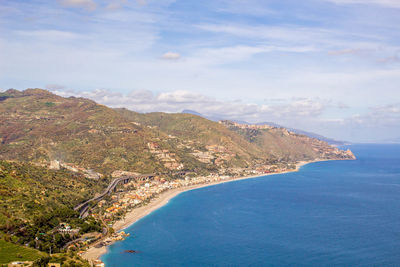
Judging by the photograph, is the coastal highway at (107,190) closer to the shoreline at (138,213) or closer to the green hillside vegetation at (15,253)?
the shoreline at (138,213)

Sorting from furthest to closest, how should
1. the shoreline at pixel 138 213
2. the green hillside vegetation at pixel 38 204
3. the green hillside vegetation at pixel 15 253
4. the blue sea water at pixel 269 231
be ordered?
the shoreline at pixel 138 213 → the blue sea water at pixel 269 231 → the green hillside vegetation at pixel 38 204 → the green hillside vegetation at pixel 15 253

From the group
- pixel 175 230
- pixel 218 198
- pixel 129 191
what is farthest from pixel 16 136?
pixel 175 230

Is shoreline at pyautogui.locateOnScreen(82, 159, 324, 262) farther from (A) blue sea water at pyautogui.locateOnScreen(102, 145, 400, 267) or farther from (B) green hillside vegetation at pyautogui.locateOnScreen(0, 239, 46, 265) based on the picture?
(B) green hillside vegetation at pyautogui.locateOnScreen(0, 239, 46, 265)

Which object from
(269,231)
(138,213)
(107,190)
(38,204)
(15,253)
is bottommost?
(269,231)

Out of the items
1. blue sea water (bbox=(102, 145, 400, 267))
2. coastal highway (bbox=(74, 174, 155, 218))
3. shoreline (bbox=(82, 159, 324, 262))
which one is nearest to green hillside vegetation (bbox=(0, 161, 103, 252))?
coastal highway (bbox=(74, 174, 155, 218))

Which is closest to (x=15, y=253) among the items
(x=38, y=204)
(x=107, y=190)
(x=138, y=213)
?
(x=38, y=204)

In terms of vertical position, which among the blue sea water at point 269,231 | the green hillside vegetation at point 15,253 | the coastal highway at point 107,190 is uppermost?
the coastal highway at point 107,190

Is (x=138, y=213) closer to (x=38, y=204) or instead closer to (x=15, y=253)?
(x=38, y=204)

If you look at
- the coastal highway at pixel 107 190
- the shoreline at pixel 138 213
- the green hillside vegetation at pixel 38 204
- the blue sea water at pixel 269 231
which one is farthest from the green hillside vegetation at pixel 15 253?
the coastal highway at pixel 107 190
